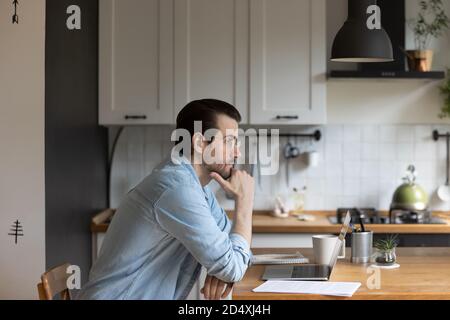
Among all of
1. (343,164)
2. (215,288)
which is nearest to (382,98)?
(343,164)

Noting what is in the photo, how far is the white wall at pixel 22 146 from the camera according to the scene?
2959 mm

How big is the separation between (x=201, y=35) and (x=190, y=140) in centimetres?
200

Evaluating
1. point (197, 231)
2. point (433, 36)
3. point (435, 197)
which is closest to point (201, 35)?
point (433, 36)

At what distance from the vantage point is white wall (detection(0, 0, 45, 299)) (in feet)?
9.71

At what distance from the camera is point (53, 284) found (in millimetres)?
2273

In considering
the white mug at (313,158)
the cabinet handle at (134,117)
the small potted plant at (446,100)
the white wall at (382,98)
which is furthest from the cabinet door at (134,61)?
the small potted plant at (446,100)

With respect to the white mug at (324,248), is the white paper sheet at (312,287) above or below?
below

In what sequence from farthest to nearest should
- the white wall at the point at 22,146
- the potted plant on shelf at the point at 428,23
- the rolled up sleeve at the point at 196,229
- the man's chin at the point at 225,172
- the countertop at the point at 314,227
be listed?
the potted plant on shelf at the point at 428,23 → the countertop at the point at 314,227 → the white wall at the point at 22,146 → the man's chin at the point at 225,172 → the rolled up sleeve at the point at 196,229

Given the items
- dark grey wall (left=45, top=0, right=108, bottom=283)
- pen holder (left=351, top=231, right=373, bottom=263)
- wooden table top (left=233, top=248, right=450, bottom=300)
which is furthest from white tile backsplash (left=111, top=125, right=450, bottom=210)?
pen holder (left=351, top=231, right=373, bottom=263)

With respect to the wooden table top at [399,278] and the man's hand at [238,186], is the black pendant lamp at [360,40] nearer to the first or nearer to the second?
the wooden table top at [399,278]

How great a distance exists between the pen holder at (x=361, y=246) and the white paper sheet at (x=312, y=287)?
1.18ft

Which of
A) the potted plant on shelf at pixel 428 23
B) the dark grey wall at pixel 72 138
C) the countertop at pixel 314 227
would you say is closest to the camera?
the dark grey wall at pixel 72 138

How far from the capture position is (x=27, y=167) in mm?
2994
